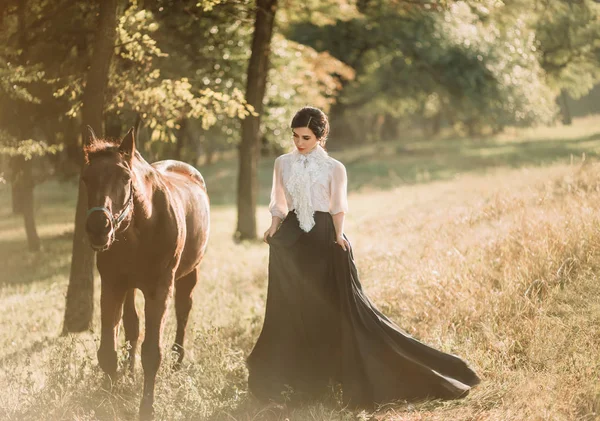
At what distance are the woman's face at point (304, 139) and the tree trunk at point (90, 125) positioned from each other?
379 centimetres

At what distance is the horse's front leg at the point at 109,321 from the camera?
20.0 ft

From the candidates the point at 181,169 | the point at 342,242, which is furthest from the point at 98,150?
the point at 181,169

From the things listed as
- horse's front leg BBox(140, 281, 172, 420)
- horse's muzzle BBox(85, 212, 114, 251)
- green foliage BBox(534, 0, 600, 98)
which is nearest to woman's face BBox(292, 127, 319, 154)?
horse's muzzle BBox(85, 212, 114, 251)

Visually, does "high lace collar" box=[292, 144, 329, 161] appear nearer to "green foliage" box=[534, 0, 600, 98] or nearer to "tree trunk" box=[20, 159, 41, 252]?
"tree trunk" box=[20, 159, 41, 252]

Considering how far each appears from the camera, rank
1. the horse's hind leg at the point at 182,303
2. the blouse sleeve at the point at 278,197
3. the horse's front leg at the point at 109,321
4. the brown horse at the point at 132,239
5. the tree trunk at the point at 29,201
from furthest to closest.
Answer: the tree trunk at the point at 29,201 < the horse's hind leg at the point at 182,303 < the horse's front leg at the point at 109,321 < the blouse sleeve at the point at 278,197 < the brown horse at the point at 132,239

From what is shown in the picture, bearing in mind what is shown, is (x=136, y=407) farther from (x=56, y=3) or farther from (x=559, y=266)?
(x=56, y=3)

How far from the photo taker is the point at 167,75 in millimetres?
12414

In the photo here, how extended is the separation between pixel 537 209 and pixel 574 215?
146cm

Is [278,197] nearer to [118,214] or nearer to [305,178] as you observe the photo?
[305,178]

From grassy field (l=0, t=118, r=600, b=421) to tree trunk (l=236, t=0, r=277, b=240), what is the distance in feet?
8.23

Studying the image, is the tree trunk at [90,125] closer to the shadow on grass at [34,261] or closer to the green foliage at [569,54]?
the shadow on grass at [34,261]

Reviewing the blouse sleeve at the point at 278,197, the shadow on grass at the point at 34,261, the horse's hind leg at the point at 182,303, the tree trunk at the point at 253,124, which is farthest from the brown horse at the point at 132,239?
the tree trunk at the point at 253,124

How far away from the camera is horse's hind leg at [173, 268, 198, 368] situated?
778 cm

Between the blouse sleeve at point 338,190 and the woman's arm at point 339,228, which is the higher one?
the blouse sleeve at point 338,190
